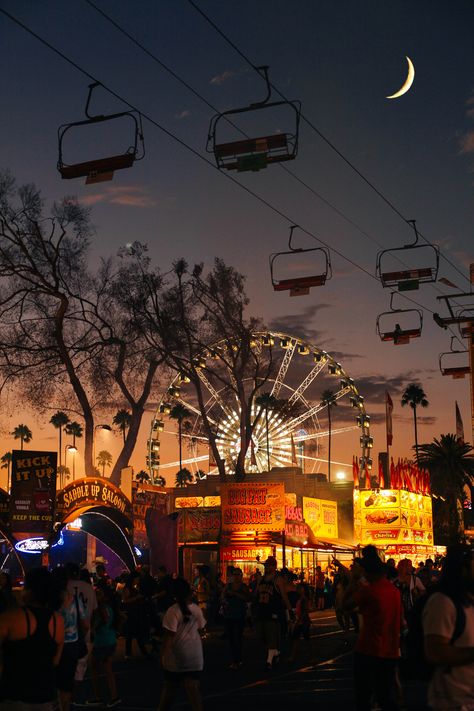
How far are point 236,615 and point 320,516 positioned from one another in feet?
114

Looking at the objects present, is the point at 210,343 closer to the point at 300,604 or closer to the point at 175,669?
the point at 300,604

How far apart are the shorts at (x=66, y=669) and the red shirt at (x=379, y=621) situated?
3.05m

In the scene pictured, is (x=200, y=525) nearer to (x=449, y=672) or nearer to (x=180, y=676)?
(x=180, y=676)

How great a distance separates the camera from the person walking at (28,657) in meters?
5.79

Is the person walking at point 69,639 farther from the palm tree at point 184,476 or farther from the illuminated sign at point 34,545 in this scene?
the palm tree at point 184,476

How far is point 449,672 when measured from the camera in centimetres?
530

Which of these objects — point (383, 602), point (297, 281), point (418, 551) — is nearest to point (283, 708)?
point (383, 602)

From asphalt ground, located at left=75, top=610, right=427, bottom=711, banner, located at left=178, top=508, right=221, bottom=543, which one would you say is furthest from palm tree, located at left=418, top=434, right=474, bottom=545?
asphalt ground, located at left=75, top=610, right=427, bottom=711

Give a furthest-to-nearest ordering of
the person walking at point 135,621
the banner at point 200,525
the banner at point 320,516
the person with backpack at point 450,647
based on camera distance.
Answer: the banner at point 320,516, the banner at point 200,525, the person walking at point 135,621, the person with backpack at point 450,647

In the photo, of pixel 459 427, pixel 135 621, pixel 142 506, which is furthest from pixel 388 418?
pixel 135 621

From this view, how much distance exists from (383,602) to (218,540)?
1340 inches

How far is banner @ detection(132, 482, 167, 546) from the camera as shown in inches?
1289

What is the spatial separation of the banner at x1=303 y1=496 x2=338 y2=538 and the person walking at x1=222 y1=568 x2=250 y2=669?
31.1m

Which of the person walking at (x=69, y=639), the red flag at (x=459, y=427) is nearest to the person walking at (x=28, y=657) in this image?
the person walking at (x=69, y=639)
